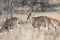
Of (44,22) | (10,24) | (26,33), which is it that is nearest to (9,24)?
(10,24)

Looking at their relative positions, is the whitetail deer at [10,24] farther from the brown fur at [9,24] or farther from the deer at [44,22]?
the deer at [44,22]

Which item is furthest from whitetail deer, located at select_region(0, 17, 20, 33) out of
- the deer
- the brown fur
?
the deer

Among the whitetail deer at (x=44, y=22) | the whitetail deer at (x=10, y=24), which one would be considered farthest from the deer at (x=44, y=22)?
the whitetail deer at (x=10, y=24)

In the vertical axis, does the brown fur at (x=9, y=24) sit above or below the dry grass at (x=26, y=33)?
above

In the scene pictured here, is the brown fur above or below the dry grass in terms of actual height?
above

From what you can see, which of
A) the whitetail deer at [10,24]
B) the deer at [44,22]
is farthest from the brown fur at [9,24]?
the deer at [44,22]

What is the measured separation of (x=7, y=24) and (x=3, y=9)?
0.41ft

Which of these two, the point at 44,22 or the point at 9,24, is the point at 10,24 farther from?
the point at 44,22

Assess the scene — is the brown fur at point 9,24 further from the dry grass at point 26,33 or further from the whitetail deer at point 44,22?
the whitetail deer at point 44,22

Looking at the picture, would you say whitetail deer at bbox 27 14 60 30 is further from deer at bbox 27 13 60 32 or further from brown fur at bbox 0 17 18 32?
brown fur at bbox 0 17 18 32

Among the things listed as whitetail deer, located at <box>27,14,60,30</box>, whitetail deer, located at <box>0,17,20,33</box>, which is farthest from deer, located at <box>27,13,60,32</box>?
whitetail deer, located at <box>0,17,20,33</box>

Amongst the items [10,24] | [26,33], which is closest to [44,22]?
[26,33]

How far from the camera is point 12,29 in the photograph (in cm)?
130

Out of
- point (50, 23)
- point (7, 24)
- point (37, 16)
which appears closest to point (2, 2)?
point (7, 24)
